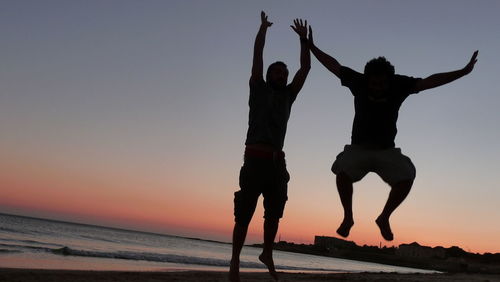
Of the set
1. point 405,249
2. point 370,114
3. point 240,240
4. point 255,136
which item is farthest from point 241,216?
point 405,249

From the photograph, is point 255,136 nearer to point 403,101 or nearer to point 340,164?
point 340,164

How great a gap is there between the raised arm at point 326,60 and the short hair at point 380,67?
15.7 inches

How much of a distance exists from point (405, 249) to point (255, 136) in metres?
94.6

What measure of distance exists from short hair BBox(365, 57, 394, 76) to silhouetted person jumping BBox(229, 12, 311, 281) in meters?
1.05

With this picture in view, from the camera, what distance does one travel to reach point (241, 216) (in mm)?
5465

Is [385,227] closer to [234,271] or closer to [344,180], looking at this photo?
[344,180]

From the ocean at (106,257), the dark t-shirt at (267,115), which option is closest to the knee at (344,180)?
the dark t-shirt at (267,115)

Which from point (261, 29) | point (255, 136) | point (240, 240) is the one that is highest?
point (261, 29)

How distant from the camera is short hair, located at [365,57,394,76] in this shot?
4.52 meters

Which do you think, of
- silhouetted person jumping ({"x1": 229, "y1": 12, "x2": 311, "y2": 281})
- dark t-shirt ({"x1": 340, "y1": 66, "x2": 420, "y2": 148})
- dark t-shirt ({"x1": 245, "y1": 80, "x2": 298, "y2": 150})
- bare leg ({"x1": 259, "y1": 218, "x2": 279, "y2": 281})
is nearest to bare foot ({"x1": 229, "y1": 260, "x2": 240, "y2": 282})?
silhouetted person jumping ({"x1": 229, "y1": 12, "x2": 311, "y2": 281})

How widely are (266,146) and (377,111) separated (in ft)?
4.15

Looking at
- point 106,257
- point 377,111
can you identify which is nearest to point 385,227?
point 377,111

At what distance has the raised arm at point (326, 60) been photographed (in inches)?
195

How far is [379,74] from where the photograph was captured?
453cm
